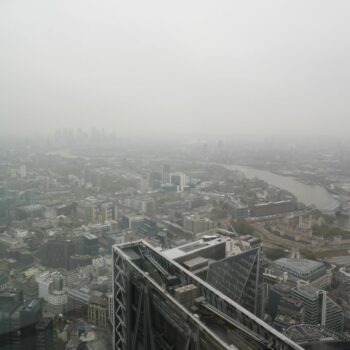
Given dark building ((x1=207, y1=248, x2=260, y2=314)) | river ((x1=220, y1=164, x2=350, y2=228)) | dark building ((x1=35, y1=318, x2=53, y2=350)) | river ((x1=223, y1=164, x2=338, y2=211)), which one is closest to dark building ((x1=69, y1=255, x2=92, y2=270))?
dark building ((x1=35, y1=318, x2=53, y2=350))

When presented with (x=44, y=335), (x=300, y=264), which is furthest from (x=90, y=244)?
(x=300, y=264)

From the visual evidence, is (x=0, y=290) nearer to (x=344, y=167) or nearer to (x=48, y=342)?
(x=48, y=342)

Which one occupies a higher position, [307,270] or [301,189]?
[301,189]

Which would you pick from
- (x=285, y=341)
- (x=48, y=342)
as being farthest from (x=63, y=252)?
(x=285, y=341)

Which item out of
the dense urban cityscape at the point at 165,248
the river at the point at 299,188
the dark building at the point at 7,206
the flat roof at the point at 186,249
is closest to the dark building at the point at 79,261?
the dense urban cityscape at the point at 165,248

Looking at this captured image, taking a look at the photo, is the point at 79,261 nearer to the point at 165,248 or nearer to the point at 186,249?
the point at 165,248

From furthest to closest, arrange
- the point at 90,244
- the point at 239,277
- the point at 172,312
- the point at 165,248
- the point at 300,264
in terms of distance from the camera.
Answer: the point at 90,244
the point at 300,264
the point at 165,248
the point at 239,277
the point at 172,312

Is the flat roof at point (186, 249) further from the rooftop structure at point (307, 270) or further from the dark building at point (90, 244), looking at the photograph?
the dark building at point (90, 244)

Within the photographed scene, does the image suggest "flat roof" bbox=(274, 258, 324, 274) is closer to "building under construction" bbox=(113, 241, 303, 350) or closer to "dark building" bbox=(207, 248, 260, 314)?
"dark building" bbox=(207, 248, 260, 314)
